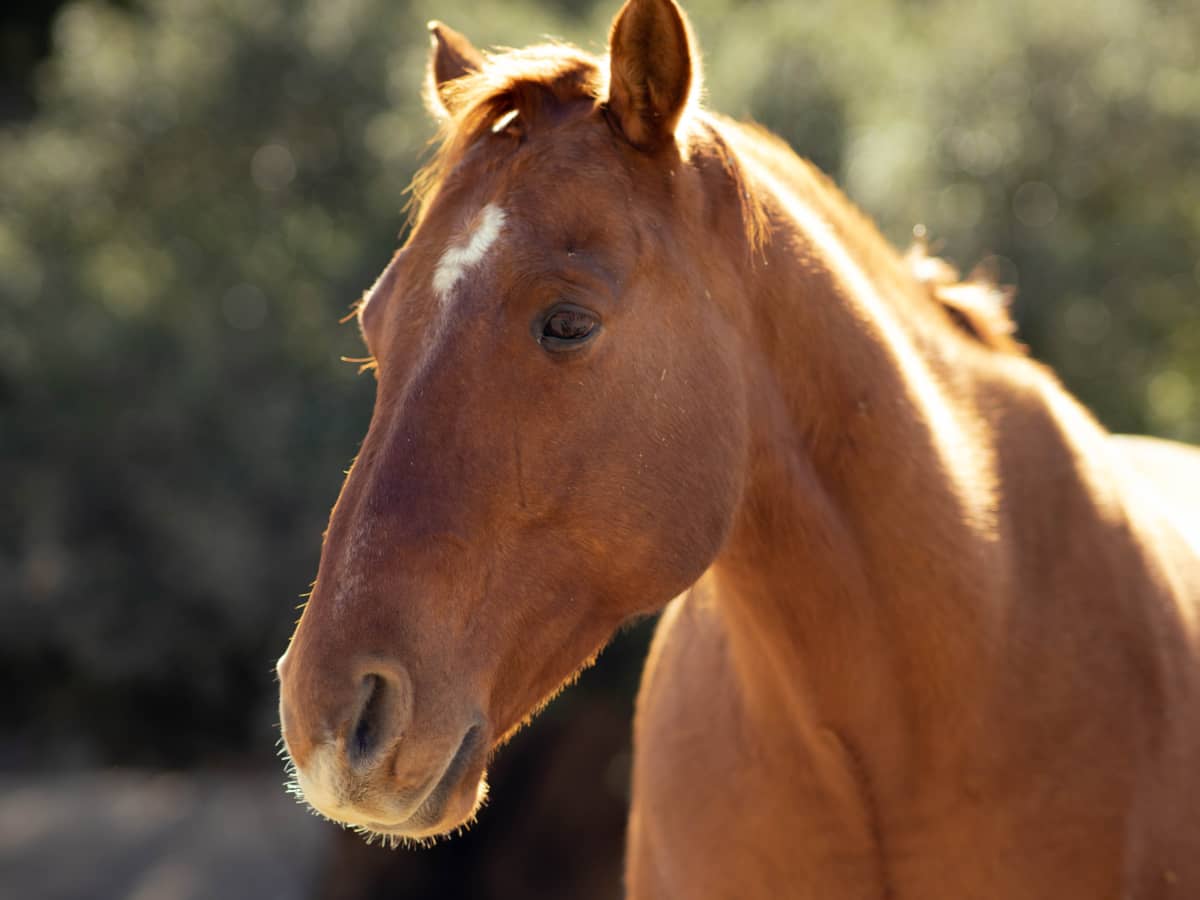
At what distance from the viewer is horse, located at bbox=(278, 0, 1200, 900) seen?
5.41ft

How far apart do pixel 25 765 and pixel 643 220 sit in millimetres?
7721

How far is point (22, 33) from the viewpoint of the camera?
10.0 meters

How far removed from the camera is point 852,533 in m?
2.01

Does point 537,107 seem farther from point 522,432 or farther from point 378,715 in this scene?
point 378,715

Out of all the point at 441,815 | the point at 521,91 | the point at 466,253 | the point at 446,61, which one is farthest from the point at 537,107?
the point at 441,815

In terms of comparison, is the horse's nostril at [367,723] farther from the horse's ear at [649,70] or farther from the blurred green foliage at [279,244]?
the blurred green foliage at [279,244]

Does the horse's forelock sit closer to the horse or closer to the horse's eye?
the horse

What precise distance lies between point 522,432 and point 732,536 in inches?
19.7

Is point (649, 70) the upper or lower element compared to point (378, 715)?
upper

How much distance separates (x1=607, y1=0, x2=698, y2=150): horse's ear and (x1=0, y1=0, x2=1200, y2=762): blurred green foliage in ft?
12.8

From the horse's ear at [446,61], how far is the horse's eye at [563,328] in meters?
0.72

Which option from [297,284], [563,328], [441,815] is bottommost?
[441,815]

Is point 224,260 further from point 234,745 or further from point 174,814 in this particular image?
point 174,814

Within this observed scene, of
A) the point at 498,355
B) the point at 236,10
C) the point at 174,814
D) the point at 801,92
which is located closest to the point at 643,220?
the point at 498,355
